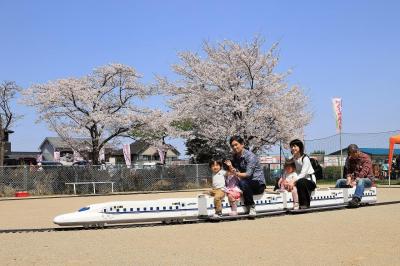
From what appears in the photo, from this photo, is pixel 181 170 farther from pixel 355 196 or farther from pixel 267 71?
pixel 355 196

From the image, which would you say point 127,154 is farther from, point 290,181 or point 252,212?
point 252,212

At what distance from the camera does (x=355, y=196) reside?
39.6 feet

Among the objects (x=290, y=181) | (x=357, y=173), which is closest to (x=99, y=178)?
(x=357, y=173)

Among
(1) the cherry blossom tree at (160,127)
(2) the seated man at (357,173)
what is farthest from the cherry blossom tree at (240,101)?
(2) the seated man at (357,173)

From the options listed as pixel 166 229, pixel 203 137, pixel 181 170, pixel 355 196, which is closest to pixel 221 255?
pixel 166 229

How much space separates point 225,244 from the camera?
271 inches

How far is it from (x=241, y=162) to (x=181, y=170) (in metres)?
20.6

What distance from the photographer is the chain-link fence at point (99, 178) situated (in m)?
27.1

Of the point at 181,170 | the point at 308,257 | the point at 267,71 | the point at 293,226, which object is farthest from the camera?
the point at 267,71

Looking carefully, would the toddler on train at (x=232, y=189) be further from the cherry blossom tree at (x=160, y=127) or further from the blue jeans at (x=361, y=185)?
the cherry blossom tree at (x=160, y=127)

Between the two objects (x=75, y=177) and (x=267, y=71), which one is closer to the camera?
(x=75, y=177)

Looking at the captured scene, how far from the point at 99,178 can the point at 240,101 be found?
10083mm

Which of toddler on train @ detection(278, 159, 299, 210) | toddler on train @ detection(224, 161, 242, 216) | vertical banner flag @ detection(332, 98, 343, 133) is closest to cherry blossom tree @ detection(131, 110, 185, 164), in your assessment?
vertical banner flag @ detection(332, 98, 343, 133)

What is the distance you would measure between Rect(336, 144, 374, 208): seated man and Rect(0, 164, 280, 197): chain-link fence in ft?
59.1
